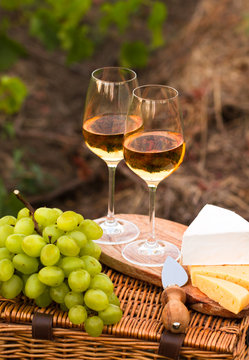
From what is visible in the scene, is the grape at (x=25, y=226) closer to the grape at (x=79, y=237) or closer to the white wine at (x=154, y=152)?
the grape at (x=79, y=237)

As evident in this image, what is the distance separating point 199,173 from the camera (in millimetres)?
3025

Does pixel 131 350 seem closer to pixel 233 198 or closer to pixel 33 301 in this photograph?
pixel 33 301

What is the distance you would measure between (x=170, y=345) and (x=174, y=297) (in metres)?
0.10

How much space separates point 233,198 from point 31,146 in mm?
1309

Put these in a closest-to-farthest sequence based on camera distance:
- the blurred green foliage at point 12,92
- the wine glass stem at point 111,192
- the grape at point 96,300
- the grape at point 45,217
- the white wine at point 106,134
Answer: the grape at point 96,300, the grape at point 45,217, the white wine at point 106,134, the wine glass stem at point 111,192, the blurred green foliage at point 12,92

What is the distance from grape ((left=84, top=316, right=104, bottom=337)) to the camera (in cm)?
123

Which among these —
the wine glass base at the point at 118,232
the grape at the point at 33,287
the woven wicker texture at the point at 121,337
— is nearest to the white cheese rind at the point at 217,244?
the woven wicker texture at the point at 121,337

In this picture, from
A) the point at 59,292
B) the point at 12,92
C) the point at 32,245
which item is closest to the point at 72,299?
the point at 59,292

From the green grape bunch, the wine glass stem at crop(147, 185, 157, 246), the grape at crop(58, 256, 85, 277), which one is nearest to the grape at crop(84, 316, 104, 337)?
the green grape bunch

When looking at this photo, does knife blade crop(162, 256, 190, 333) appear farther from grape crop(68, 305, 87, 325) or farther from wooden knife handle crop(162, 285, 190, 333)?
grape crop(68, 305, 87, 325)

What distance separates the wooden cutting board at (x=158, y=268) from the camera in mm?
1321

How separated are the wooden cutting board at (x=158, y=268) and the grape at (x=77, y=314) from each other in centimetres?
25

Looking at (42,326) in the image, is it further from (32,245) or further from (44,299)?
(32,245)

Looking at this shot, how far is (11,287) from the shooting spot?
129cm
